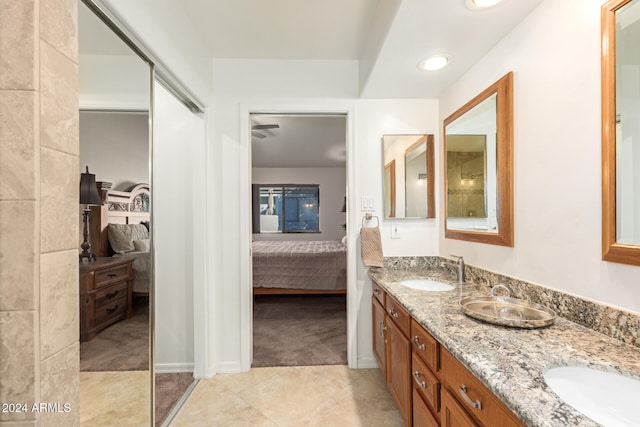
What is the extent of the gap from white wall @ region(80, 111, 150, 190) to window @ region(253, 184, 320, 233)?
18.9 ft

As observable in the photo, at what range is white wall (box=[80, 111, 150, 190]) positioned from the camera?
116 centimetres

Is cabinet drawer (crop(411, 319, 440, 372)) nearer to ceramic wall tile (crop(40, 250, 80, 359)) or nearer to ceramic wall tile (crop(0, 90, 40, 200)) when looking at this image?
ceramic wall tile (crop(40, 250, 80, 359))

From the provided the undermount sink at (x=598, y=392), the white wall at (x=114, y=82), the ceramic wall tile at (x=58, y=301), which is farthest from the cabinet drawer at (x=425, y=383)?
the white wall at (x=114, y=82)

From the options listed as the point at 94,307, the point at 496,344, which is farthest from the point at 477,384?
the point at 94,307

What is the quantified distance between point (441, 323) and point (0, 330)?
1371 mm

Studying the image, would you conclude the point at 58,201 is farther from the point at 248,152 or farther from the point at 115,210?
the point at 248,152

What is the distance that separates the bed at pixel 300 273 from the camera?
403cm

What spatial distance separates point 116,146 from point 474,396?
1749 millimetres

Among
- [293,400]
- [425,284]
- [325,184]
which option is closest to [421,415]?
[425,284]

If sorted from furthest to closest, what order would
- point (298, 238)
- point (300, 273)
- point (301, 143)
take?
point (298, 238)
point (301, 143)
point (300, 273)

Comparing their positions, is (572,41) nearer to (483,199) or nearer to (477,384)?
(483,199)

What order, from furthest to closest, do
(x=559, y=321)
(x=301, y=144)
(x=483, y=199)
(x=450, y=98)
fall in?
(x=301, y=144)
(x=450, y=98)
(x=483, y=199)
(x=559, y=321)

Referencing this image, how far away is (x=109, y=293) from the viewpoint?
4.34ft

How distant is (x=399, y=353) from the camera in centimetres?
164
